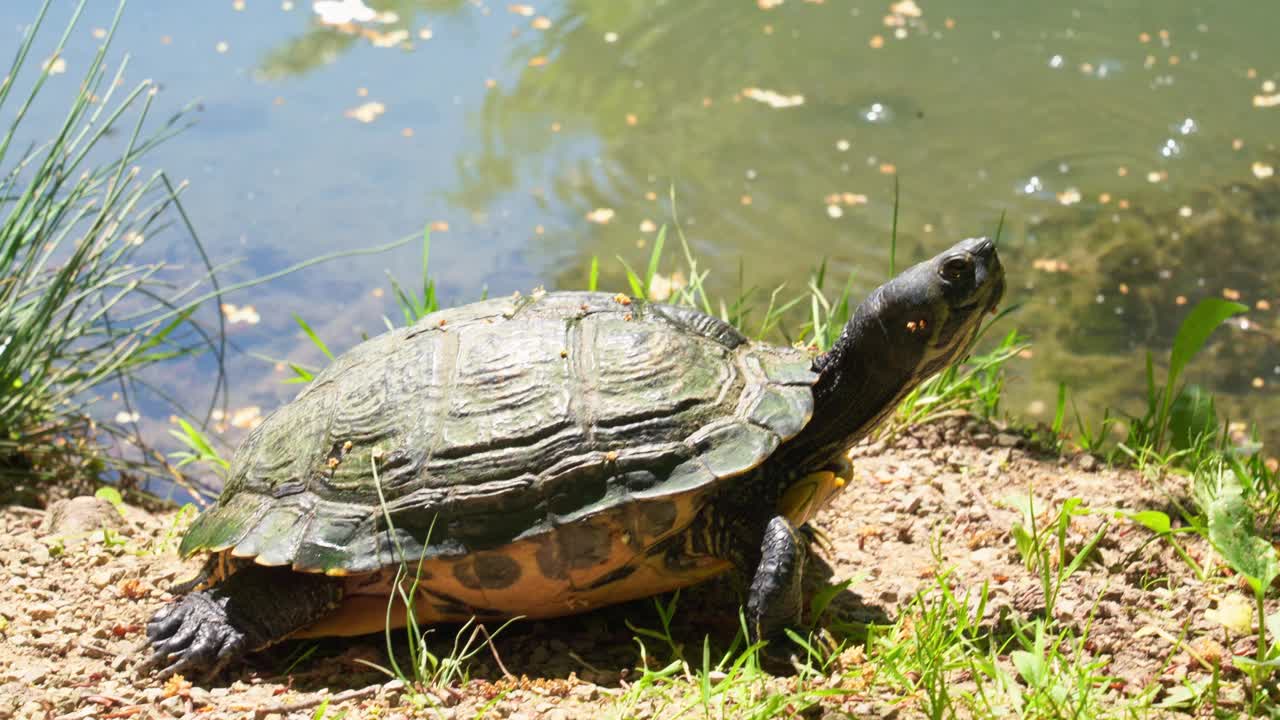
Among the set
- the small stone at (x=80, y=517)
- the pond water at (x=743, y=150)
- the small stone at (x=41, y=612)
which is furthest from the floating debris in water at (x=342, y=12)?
the small stone at (x=41, y=612)

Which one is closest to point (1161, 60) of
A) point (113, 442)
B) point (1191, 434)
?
point (1191, 434)

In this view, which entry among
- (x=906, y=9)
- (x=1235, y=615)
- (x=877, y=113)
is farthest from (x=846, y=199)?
(x=1235, y=615)

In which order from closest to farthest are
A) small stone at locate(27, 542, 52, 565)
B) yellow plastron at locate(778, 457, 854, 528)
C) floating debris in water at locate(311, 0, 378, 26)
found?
yellow plastron at locate(778, 457, 854, 528)
small stone at locate(27, 542, 52, 565)
floating debris in water at locate(311, 0, 378, 26)

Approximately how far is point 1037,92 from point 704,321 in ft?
22.5

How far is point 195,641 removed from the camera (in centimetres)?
319

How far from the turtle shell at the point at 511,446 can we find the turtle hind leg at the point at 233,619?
0.47ft

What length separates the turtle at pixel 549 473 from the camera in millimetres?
3152

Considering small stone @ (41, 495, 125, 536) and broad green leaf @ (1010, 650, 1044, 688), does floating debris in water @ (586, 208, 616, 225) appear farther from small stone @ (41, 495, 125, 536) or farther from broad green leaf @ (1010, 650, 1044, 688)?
broad green leaf @ (1010, 650, 1044, 688)

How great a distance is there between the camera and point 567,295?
147 inches

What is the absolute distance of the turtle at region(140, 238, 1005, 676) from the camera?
3152mm

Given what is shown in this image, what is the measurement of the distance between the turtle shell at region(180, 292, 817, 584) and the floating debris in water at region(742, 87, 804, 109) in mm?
6160

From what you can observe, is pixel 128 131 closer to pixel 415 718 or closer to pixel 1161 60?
pixel 415 718

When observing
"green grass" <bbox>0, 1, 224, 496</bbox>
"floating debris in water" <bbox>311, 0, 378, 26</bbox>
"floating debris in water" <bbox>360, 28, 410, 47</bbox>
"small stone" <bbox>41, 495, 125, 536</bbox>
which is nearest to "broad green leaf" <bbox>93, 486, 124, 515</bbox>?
"small stone" <bbox>41, 495, 125, 536</bbox>

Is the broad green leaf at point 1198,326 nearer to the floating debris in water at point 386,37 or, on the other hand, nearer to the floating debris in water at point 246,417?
the floating debris in water at point 246,417
